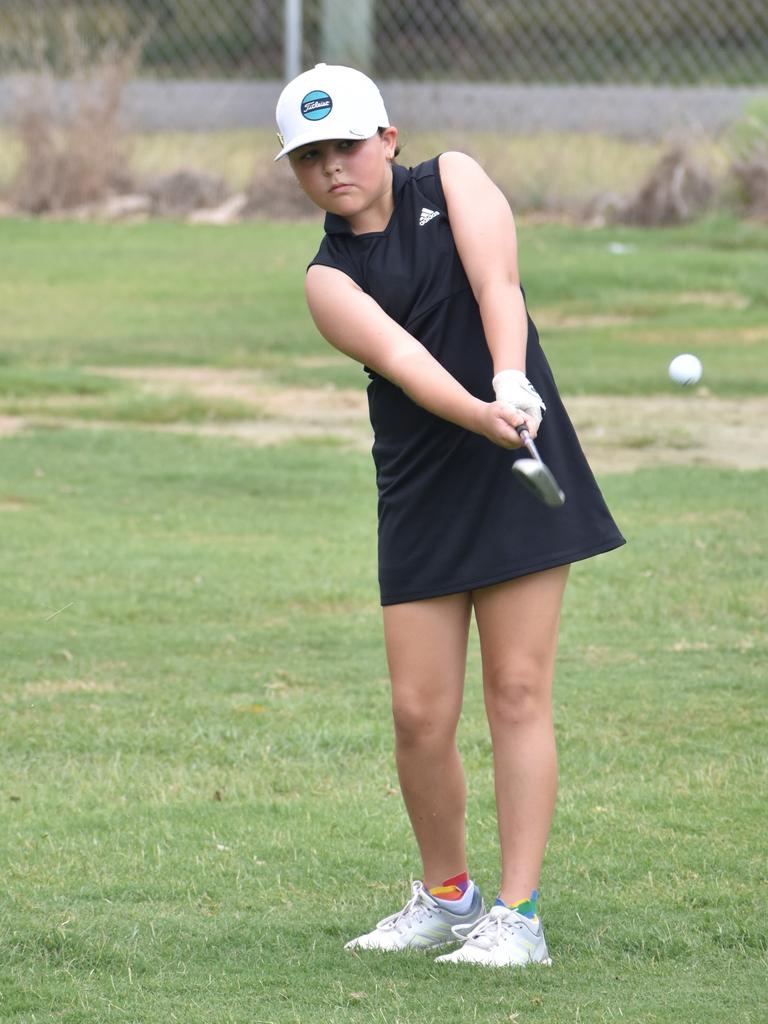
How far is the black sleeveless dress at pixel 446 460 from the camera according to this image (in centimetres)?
365

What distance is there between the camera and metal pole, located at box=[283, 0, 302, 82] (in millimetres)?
19594

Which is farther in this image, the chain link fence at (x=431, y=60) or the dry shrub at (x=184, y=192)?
the chain link fence at (x=431, y=60)

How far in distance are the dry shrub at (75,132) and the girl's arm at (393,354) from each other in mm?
14614

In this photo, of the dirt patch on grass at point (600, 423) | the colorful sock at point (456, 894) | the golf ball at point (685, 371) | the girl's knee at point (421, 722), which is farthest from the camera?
the dirt patch on grass at point (600, 423)

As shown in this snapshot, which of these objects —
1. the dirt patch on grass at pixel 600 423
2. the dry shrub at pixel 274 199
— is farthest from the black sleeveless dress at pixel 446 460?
the dry shrub at pixel 274 199

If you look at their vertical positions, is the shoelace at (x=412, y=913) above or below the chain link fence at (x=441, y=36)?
below

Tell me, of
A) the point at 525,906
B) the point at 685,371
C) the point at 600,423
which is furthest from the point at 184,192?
the point at 525,906

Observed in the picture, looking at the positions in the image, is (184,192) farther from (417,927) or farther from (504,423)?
(504,423)

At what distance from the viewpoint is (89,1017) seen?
344cm

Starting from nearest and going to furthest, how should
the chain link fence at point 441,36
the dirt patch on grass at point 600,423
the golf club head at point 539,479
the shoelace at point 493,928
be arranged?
the golf club head at point 539,479 → the shoelace at point 493,928 → the dirt patch on grass at point 600,423 → the chain link fence at point 441,36

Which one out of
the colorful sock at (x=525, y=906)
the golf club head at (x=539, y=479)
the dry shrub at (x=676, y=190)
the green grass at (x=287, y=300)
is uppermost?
the dry shrub at (x=676, y=190)

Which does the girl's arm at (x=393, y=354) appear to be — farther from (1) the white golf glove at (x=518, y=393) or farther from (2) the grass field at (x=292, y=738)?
(2) the grass field at (x=292, y=738)

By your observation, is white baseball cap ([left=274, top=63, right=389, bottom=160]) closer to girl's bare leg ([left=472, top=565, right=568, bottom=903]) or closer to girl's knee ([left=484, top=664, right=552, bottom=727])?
girl's bare leg ([left=472, top=565, right=568, bottom=903])

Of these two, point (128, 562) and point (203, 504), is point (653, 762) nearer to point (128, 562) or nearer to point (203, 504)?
point (128, 562)
